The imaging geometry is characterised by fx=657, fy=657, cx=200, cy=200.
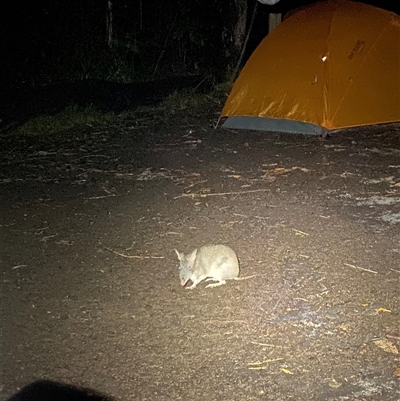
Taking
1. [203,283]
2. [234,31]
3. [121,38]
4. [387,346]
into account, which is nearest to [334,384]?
[387,346]

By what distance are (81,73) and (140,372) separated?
948 cm

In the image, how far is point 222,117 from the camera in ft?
27.7

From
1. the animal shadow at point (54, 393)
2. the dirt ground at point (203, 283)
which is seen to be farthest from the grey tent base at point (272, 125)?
the animal shadow at point (54, 393)

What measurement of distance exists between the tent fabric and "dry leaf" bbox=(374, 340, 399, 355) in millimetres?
4555

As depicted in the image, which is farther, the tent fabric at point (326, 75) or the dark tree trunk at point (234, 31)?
the dark tree trunk at point (234, 31)

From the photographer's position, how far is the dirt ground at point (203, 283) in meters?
3.26

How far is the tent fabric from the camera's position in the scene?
25.4 feet

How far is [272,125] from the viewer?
8117 millimetres

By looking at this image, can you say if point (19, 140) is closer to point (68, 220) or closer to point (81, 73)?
point (68, 220)

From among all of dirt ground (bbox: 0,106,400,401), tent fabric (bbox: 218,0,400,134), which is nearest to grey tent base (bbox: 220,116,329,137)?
tent fabric (bbox: 218,0,400,134)

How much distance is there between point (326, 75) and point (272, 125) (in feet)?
2.94

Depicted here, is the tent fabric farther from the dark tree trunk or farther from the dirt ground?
the dark tree trunk

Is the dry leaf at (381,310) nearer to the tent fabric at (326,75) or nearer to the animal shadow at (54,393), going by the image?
the animal shadow at (54,393)

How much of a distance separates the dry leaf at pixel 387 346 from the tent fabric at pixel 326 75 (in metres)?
4.55
